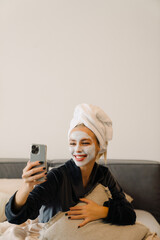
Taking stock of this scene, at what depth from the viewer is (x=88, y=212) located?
0.99 metres

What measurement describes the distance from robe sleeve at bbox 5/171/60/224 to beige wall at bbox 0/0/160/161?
3.34 ft

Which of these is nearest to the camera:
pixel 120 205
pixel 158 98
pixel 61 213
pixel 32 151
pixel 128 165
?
pixel 32 151

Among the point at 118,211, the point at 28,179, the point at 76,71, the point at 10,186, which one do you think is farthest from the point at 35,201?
the point at 76,71

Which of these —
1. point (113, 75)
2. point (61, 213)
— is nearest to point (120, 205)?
point (61, 213)

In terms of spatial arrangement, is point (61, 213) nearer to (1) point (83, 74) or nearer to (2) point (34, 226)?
(2) point (34, 226)

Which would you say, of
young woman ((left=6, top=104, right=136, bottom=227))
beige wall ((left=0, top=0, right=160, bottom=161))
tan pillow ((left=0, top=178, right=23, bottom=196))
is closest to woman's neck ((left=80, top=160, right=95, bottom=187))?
young woman ((left=6, top=104, right=136, bottom=227))

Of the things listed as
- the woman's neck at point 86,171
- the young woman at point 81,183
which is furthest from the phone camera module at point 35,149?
the woman's neck at point 86,171

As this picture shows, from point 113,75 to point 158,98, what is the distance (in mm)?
425

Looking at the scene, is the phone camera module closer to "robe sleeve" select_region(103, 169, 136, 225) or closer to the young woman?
the young woman

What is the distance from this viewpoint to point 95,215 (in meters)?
0.99

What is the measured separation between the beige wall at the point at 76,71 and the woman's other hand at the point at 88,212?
99 cm

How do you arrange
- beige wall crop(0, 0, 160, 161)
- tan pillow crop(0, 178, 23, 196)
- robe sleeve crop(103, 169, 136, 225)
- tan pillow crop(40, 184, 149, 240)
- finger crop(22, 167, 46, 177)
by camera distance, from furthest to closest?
beige wall crop(0, 0, 160, 161)
tan pillow crop(0, 178, 23, 196)
robe sleeve crop(103, 169, 136, 225)
tan pillow crop(40, 184, 149, 240)
finger crop(22, 167, 46, 177)

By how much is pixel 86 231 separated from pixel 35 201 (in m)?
0.24

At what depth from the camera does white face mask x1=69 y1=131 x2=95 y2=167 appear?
1.04m
